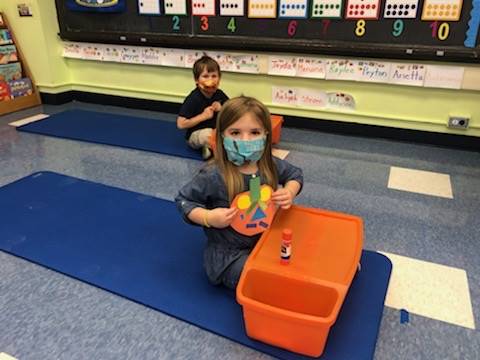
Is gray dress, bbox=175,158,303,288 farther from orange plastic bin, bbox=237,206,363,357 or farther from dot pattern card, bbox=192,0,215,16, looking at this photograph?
dot pattern card, bbox=192,0,215,16

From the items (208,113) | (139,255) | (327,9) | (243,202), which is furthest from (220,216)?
(327,9)

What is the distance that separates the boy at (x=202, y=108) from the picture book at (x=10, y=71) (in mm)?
1718

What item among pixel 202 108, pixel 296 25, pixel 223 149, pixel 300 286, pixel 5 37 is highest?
pixel 296 25

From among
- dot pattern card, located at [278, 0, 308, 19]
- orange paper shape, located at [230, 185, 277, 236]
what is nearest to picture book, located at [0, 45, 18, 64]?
dot pattern card, located at [278, 0, 308, 19]

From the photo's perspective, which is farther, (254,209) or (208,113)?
(208,113)

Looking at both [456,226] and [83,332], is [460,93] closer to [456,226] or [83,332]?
[456,226]

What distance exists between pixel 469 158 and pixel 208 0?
1834mm

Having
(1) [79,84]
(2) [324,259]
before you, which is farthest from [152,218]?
(1) [79,84]

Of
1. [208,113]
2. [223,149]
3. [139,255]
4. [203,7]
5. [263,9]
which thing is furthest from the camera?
[203,7]

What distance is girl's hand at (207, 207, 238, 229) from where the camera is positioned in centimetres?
115

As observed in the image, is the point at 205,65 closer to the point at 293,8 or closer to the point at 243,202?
the point at 293,8

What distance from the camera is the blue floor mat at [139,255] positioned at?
117cm

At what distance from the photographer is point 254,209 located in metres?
1.25

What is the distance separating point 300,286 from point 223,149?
440mm
